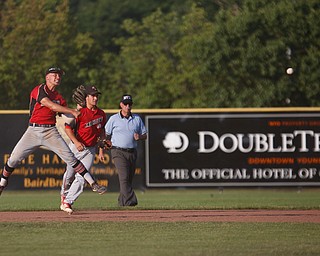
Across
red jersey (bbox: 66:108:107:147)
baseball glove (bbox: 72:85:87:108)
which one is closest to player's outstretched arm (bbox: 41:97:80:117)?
red jersey (bbox: 66:108:107:147)

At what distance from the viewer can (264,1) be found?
33.4 metres

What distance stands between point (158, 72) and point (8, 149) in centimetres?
1637

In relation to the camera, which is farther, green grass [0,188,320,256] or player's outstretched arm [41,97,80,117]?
player's outstretched arm [41,97,80,117]

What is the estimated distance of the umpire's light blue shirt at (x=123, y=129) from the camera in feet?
60.7

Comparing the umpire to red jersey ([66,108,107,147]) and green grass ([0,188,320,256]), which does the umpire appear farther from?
red jersey ([66,108,107,147])

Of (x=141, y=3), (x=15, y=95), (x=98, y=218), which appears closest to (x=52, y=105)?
(x=98, y=218)

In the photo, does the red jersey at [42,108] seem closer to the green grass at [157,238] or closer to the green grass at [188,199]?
the green grass at [157,238]

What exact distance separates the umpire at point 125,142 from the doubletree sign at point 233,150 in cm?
681

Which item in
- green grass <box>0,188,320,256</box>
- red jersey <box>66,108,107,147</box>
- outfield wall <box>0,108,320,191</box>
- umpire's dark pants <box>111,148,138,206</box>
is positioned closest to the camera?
green grass <box>0,188,320,256</box>

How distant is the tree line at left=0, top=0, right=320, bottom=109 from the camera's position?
104 ft

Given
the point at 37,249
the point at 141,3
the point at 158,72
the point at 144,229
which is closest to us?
the point at 37,249

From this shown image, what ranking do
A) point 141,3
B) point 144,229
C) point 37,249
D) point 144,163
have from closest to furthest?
point 37,249
point 144,229
point 144,163
point 141,3

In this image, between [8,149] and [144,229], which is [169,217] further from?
[8,149]

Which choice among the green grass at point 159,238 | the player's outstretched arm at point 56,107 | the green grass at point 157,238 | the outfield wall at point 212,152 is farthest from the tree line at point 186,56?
the green grass at point 159,238
